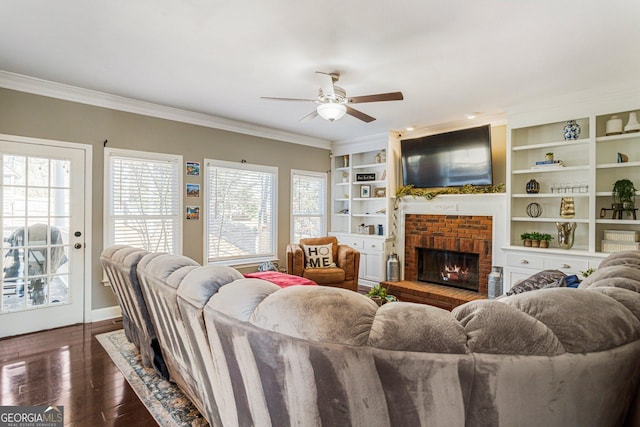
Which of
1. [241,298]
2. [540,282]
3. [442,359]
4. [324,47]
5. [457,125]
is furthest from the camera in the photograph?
[457,125]

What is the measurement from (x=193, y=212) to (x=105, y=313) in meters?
1.57

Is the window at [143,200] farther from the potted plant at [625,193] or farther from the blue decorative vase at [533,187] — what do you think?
the potted plant at [625,193]

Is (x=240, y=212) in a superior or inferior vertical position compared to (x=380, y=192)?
inferior

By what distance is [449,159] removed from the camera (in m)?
4.80

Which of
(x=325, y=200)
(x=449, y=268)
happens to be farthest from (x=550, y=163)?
(x=325, y=200)

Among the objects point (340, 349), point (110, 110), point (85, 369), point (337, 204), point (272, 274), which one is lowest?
point (85, 369)

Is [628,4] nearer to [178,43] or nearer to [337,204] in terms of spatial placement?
[178,43]

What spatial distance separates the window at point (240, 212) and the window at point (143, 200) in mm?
449

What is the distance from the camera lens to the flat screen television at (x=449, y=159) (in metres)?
4.46

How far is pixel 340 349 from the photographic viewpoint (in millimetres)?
870

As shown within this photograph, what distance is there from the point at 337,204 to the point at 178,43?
434cm

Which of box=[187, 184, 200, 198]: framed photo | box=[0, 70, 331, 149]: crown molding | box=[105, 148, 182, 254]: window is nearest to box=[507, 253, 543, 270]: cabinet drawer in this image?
box=[0, 70, 331, 149]: crown molding

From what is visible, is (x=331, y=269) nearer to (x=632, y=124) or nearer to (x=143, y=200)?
(x=143, y=200)

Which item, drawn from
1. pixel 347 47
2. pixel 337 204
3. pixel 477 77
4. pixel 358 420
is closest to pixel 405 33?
pixel 347 47
